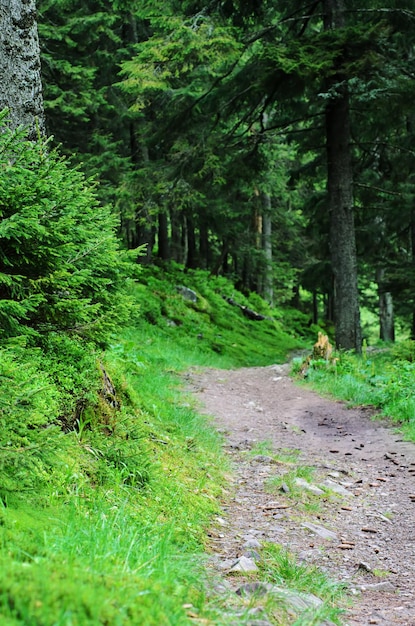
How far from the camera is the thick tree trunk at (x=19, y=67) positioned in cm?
494

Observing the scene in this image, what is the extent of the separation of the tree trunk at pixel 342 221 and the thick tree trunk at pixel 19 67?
8.23 m

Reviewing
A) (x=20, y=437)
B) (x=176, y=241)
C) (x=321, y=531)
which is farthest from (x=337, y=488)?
(x=176, y=241)

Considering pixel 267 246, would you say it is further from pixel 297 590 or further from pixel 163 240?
pixel 297 590

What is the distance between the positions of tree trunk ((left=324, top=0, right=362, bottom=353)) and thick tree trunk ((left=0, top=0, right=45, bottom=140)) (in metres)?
8.23

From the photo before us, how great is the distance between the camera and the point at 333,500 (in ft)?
14.8

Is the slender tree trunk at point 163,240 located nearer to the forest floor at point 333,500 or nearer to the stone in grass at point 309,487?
the forest floor at point 333,500

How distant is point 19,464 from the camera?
8.36ft

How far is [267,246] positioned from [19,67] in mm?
21650

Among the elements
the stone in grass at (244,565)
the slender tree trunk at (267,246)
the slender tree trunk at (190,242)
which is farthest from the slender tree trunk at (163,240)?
the stone in grass at (244,565)

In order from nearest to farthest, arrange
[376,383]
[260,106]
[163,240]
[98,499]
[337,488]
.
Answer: [98,499] → [337,488] → [376,383] → [260,106] → [163,240]

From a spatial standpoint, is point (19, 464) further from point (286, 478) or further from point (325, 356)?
point (325, 356)

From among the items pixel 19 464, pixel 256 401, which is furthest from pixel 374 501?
pixel 256 401

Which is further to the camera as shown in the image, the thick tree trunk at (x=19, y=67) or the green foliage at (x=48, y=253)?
the thick tree trunk at (x=19, y=67)

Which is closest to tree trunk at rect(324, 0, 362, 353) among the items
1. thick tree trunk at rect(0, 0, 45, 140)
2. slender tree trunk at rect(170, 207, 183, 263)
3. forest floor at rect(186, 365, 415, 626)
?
forest floor at rect(186, 365, 415, 626)
